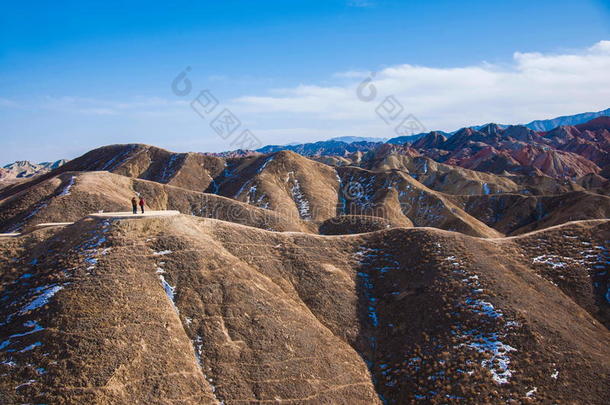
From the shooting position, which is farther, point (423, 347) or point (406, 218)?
point (406, 218)

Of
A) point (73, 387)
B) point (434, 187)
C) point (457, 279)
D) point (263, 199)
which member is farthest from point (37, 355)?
point (434, 187)

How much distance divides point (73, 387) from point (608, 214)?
4354 inches

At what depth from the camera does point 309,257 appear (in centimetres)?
4159

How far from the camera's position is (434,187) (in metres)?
166

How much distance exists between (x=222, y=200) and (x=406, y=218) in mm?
54483

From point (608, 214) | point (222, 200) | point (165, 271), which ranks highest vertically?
point (222, 200)

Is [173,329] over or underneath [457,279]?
over

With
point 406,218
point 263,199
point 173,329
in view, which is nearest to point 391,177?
point 406,218

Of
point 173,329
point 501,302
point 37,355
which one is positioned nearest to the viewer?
point 37,355

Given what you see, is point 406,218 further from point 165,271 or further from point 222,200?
point 165,271

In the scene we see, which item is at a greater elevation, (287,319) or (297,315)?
(287,319)

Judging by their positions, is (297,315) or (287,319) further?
(297,315)

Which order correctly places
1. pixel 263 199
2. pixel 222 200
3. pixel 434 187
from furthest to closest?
pixel 434 187 < pixel 263 199 < pixel 222 200

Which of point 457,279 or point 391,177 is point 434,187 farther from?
point 457,279
